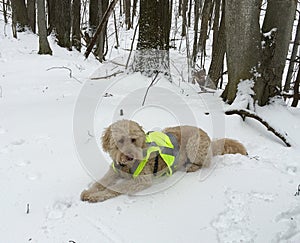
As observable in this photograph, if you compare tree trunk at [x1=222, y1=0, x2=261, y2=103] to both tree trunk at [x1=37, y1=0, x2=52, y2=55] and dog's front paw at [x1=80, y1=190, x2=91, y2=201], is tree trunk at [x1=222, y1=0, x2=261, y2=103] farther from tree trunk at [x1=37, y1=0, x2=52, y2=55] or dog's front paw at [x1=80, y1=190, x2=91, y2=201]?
tree trunk at [x1=37, y1=0, x2=52, y2=55]

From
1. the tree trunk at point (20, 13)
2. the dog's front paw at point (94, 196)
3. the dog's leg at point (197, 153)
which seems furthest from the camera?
the tree trunk at point (20, 13)

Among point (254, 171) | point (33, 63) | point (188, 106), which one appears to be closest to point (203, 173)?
point (254, 171)

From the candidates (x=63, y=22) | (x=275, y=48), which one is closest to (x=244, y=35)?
(x=275, y=48)

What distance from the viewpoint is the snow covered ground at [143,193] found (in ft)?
7.96

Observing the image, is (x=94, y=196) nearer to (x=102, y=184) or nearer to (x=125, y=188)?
(x=102, y=184)

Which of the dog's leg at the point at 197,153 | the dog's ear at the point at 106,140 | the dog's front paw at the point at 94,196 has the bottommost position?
the dog's front paw at the point at 94,196

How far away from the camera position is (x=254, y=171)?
124 inches

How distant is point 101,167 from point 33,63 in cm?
616

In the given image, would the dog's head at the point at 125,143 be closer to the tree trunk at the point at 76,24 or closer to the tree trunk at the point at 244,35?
the tree trunk at the point at 244,35

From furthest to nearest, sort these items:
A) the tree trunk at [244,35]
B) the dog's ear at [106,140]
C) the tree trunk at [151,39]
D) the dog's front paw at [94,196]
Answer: the tree trunk at [151,39] < the tree trunk at [244,35] < the dog's ear at [106,140] < the dog's front paw at [94,196]

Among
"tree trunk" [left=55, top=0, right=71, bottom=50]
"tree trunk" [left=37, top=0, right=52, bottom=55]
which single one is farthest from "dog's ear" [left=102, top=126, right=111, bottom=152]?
"tree trunk" [left=55, top=0, right=71, bottom=50]

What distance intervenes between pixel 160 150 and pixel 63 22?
10.5 meters

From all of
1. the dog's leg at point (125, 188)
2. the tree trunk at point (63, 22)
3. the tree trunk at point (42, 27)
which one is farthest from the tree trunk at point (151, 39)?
the tree trunk at point (63, 22)

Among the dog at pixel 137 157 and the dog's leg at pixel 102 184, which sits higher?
the dog at pixel 137 157
